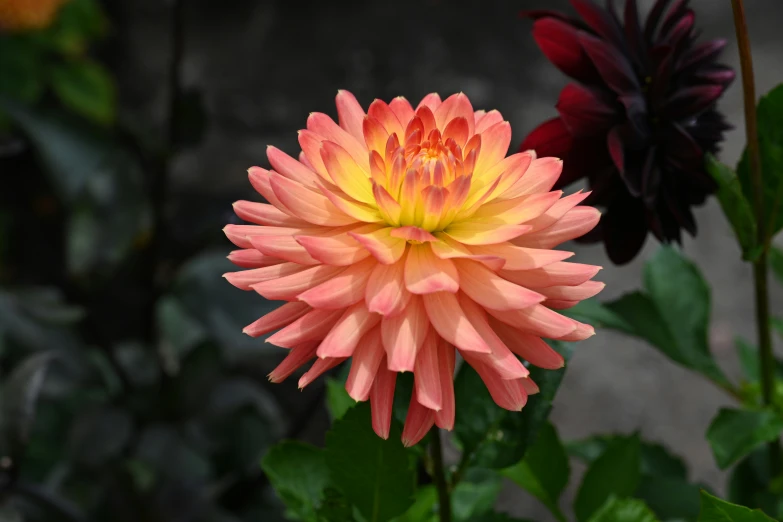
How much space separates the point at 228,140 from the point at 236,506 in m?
0.95

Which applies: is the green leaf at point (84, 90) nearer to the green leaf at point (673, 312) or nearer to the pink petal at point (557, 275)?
the green leaf at point (673, 312)

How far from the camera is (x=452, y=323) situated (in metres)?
0.34

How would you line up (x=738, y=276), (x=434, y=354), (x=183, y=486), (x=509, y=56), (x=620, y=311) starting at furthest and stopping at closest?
(x=509, y=56) → (x=738, y=276) → (x=183, y=486) → (x=620, y=311) → (x=434, y=354)

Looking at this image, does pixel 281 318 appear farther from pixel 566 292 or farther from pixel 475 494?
pixel 475 494

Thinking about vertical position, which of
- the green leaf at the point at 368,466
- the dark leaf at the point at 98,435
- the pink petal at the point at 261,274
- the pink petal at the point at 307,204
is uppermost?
the pink petal at the point at 307,204

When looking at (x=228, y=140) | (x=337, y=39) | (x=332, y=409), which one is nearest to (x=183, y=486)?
(x=332, y=409)

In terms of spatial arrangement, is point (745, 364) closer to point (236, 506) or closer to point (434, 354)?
point (434, 354)

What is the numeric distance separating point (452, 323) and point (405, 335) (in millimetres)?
21

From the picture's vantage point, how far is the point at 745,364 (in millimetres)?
723

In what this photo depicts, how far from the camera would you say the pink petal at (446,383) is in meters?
0.35

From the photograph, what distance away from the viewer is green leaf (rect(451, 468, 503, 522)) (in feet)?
1.85

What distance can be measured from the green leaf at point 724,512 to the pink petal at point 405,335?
18 centimetres

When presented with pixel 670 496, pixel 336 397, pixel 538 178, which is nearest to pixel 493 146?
pixel 538 178

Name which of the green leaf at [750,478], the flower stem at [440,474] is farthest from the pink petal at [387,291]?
the green leaf at [750,478]
